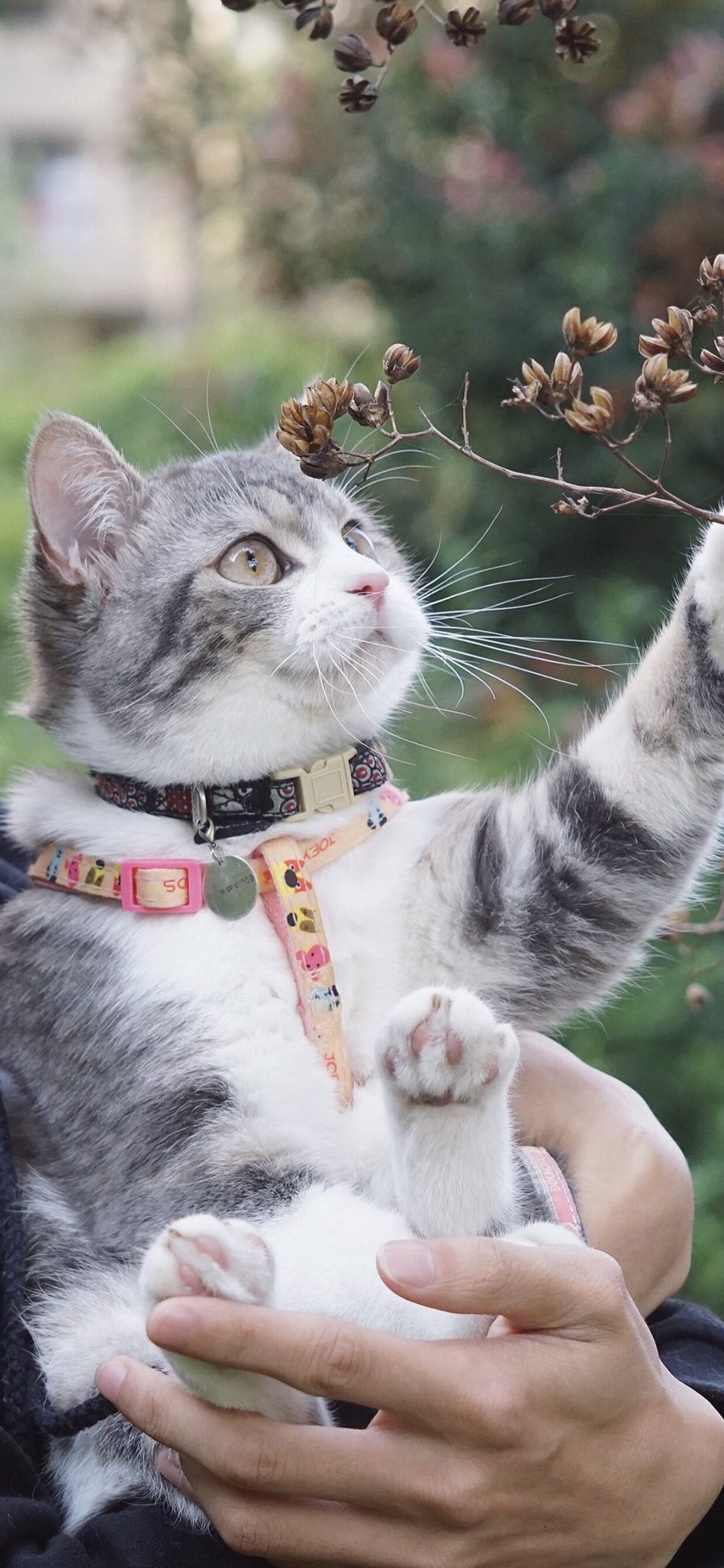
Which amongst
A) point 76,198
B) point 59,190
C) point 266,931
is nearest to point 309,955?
point 266,931

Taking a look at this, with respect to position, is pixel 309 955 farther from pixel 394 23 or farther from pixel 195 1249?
pixel 394 23

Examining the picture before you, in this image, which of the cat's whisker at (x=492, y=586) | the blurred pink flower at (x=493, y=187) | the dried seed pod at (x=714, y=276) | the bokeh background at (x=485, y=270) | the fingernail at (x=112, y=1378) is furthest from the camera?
the blurred pink flower at (x=493, y=187)

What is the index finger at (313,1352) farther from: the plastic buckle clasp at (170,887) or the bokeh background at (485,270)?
the bokeh background at (485,270)

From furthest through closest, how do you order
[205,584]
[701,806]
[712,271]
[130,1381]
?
1. [205,584]
2. [701,806]
3. [130,1381]
4. [712,271]

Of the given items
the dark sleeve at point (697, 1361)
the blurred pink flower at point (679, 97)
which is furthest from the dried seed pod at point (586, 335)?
the blurred pink flower at point (679, 97)

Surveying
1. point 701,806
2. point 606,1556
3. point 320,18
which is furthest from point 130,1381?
point 320,18

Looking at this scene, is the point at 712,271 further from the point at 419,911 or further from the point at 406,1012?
the point at 419,911

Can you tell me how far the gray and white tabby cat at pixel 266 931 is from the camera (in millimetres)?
1128

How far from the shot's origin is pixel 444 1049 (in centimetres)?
106

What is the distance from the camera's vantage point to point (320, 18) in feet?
2.81

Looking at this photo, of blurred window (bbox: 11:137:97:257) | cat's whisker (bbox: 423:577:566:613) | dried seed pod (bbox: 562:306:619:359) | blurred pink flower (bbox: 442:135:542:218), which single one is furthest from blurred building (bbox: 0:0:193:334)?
dried seed pod (bbox: 562:306:619:359)

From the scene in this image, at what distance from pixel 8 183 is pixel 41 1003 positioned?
8518 mm

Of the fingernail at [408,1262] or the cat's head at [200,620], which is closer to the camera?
the fingernail at [408,1262]

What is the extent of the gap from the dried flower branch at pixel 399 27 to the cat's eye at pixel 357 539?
27.8 inches
